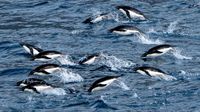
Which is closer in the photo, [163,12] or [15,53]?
[15,53]

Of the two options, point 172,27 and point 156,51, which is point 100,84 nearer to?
point 156,51

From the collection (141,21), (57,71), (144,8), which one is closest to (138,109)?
(57,71)

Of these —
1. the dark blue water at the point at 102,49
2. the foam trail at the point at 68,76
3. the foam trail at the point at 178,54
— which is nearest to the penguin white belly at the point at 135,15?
the dark blue water at the point at 102,49

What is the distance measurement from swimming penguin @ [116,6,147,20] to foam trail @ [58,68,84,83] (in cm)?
572

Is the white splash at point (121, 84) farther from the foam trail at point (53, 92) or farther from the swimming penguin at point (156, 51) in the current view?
the swimming penguin at point (156, 51)

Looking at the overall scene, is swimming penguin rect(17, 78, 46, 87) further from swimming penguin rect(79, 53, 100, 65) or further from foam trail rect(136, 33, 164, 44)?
foam trail rect(136, 33, 164, 44)

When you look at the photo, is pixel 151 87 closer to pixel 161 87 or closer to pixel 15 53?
pixel 161 87

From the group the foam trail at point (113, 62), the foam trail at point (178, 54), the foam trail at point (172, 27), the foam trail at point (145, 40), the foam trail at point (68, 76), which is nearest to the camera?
the foam trail at point (68, 76)

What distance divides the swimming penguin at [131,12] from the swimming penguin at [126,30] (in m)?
1.68

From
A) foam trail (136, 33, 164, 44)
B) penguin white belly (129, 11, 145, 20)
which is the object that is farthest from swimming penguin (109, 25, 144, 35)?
penguin white belly (129, 11, 145, 20)

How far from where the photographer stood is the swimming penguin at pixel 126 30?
19.9m

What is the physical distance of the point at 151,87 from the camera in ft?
50.1

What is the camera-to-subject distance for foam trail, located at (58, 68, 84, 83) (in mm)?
16122

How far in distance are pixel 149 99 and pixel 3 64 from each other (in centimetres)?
493
